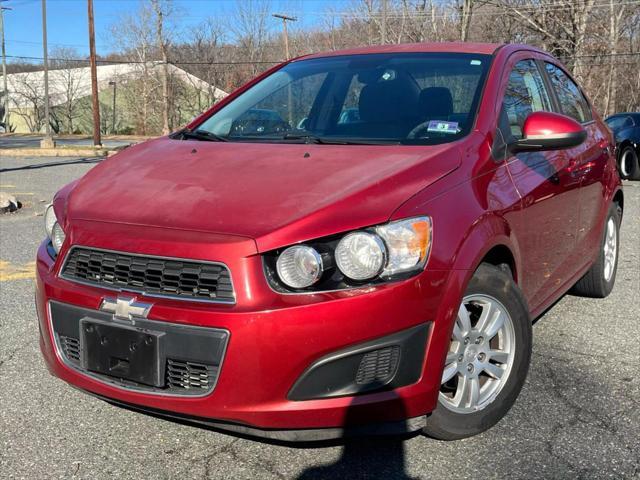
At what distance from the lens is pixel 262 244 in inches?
94.0

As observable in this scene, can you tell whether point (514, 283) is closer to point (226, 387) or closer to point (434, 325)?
point (434, 325)

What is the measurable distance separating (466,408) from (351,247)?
0.93m

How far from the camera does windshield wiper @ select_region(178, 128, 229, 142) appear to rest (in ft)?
12.0

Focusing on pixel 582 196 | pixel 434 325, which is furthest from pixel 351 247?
pixel 582 196

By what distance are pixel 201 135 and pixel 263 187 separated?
1155mm

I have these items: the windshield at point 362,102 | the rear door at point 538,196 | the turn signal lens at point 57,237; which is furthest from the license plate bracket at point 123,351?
the rear door at point 538,196

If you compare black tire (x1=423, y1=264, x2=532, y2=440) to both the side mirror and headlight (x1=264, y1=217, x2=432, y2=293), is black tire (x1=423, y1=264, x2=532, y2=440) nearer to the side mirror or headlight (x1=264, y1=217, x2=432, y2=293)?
headlight (x1=264, y1=217, x2=432, y2=293)

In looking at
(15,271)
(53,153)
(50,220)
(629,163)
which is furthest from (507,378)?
(53,153)

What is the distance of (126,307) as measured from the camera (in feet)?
8.15

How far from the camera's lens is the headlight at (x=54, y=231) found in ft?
9.76

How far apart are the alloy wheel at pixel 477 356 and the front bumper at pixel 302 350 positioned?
0.25 m

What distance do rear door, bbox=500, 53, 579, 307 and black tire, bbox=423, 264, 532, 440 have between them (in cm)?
30

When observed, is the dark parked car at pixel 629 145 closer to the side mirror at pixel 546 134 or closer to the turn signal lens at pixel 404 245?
the side mirror at pixel 546 134

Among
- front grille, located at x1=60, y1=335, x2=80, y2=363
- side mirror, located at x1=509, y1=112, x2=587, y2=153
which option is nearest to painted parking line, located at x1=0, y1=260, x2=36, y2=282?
front grille, located at x1=60, y1=335, x2=80, y2=363
